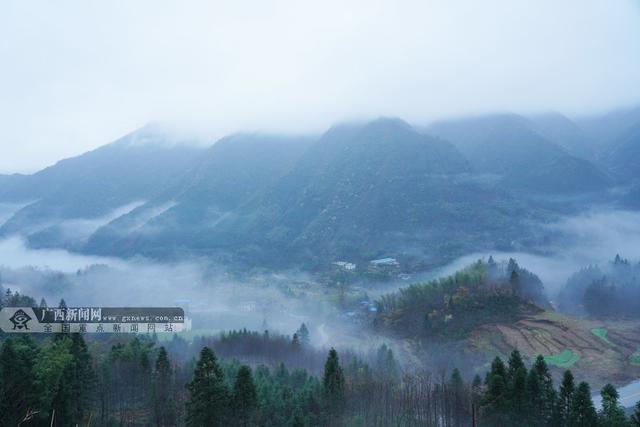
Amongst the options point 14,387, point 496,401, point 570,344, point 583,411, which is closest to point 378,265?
point 570,344

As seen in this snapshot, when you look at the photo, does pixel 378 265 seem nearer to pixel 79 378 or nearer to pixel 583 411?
pixel 583 411

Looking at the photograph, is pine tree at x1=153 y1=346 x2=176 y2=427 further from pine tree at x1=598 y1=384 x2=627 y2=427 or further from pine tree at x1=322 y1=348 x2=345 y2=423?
pine tree at x1=598 y1=384 x2=627 y2=427

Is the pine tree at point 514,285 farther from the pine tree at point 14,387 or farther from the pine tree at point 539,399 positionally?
the pine tree at point 14,387

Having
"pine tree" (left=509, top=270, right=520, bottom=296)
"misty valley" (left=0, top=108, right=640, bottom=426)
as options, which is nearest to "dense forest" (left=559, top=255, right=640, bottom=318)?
"misty valley" (left=0, top=108, right=640, bottom=426)

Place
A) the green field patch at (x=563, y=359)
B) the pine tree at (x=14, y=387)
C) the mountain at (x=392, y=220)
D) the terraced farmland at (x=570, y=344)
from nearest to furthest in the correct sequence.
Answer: the pine tree at (x=14, y=387)
the green field patch at (x=563, y=359)
the terraced farmland at (x=570, y=344)
the mountain at (x=392, y=220)

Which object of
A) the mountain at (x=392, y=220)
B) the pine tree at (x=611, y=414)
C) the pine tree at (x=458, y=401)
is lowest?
the pine tree at (x=458, y=401)

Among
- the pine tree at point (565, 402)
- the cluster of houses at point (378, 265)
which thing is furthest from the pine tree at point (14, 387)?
the cluster of houses at point (378, 265)

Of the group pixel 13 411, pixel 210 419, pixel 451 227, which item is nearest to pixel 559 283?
pixel 451 227
